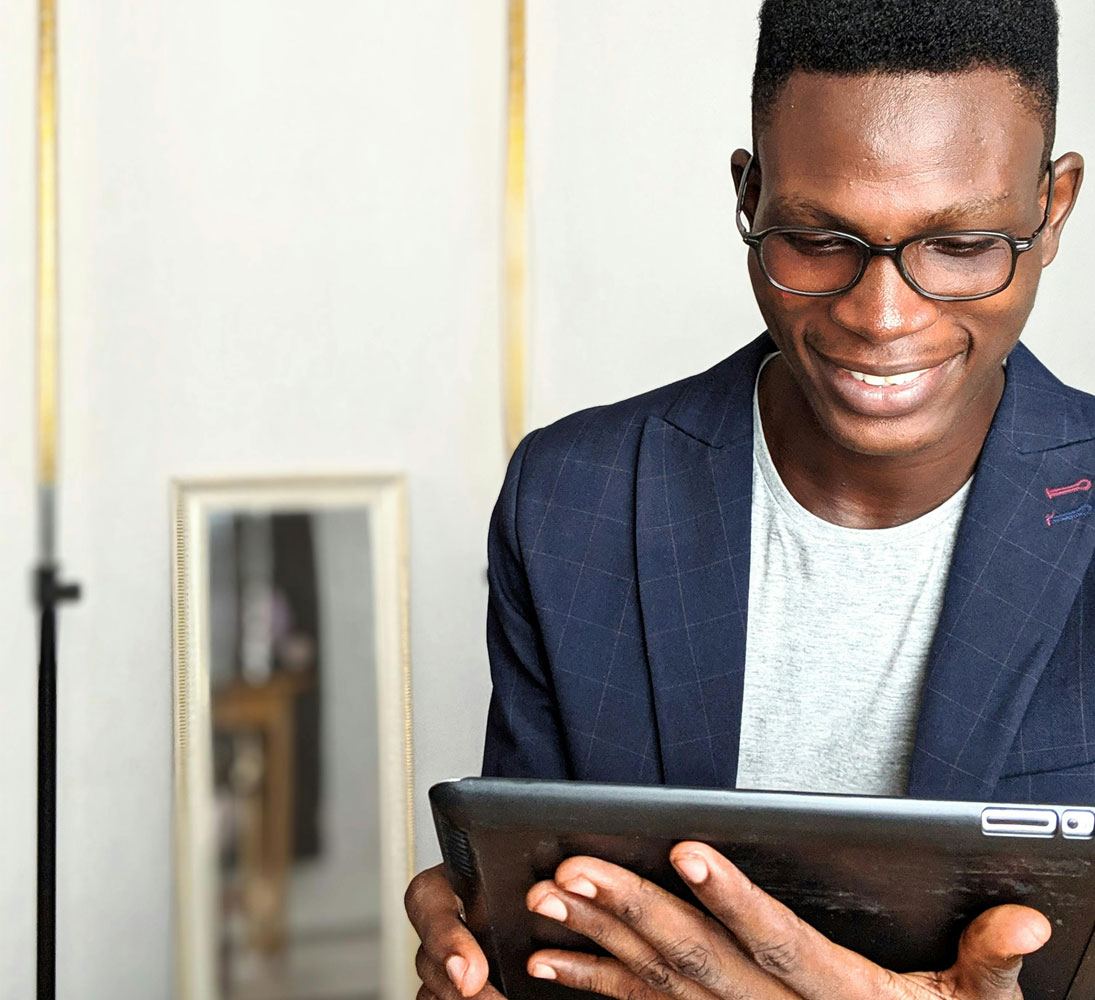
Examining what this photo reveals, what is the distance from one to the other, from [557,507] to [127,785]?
1208 millimetres

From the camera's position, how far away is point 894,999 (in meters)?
1.03

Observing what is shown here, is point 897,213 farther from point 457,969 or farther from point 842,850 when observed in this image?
→ point 457,969

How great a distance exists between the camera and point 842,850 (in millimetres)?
961

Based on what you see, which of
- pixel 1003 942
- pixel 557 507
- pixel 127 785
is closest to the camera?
pixel 1003 942

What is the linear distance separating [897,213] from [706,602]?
42 centimetres

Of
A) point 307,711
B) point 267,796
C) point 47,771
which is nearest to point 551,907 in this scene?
point 267,796

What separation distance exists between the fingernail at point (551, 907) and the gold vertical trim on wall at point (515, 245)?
1.43 meters

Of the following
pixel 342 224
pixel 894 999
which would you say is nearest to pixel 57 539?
pixel 342 224

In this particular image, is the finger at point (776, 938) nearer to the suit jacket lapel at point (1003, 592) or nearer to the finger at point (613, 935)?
the finger at point (613, 935)

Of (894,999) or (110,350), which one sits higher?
(110,350)

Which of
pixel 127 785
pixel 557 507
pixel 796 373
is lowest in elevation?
pixel 127 785

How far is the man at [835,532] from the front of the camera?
118 cm

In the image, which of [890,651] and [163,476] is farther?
[163,476]

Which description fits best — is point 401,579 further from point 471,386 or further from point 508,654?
point 508,654
